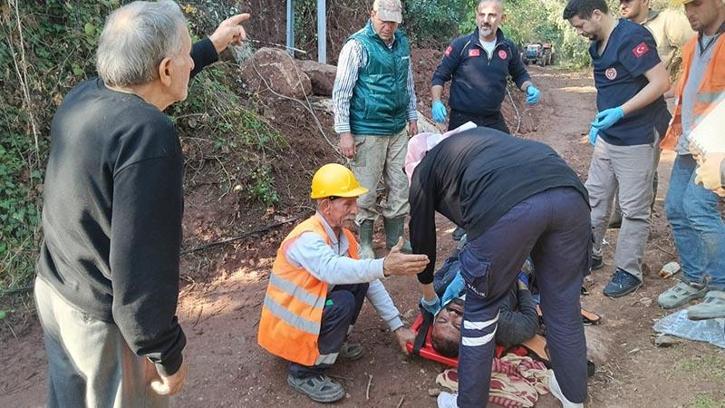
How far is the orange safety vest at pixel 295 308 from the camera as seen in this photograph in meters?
2.74

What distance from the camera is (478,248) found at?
230 cm

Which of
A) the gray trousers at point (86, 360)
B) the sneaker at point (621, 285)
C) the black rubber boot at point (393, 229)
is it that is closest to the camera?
the gray trousers at point (86, 360)

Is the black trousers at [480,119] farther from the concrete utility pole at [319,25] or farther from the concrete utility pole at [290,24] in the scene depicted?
the concrete utility pole at [290,24]

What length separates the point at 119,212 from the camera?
4.64 feet

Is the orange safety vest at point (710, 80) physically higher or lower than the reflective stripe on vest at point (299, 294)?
higher

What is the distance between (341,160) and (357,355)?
9.60 ft

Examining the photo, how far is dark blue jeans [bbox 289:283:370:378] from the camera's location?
2803 millimetres

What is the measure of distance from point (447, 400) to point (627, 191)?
1.95 metres

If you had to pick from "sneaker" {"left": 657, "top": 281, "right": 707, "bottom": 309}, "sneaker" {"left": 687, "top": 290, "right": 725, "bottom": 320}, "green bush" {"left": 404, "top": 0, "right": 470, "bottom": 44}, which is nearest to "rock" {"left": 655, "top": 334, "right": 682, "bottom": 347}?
"sneaker" {"left": 687, "top": 290, "right": 725, "bottom": 320}

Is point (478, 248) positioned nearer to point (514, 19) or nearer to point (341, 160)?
point (341, 160)

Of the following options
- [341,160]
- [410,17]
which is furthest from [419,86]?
[341,160]

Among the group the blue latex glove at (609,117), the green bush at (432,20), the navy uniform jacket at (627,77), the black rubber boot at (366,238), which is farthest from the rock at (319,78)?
the green bush at (432,20)

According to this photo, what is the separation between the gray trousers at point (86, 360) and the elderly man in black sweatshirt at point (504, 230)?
54.4 inches

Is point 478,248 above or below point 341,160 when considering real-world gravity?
above
